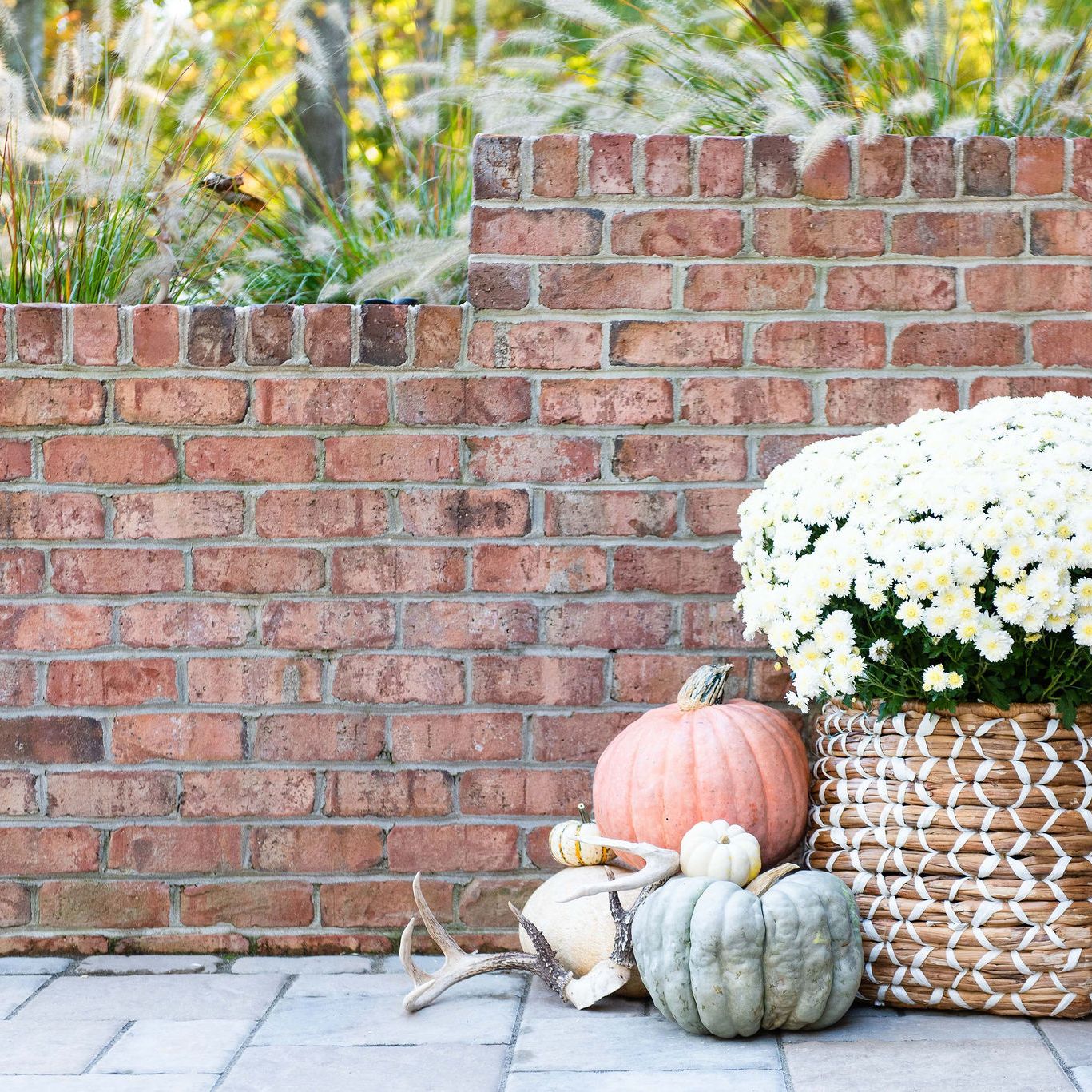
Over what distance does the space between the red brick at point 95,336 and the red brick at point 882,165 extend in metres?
1.42

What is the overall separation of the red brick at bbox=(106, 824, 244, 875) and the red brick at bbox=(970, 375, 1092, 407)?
1610mm

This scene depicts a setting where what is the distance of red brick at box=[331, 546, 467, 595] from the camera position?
2.22 metres

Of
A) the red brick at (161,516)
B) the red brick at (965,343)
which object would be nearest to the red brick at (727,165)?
the red brick at (965,343)

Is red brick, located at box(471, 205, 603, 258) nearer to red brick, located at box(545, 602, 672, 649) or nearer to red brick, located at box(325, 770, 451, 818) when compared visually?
red brick, located at box(545, 602, 672, 649)

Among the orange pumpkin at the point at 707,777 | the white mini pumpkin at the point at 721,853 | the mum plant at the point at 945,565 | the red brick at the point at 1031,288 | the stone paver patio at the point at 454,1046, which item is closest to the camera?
the stone paver patio at the point at 454,1046

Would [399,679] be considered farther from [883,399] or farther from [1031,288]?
[1031,288]

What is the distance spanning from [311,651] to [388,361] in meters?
0.57

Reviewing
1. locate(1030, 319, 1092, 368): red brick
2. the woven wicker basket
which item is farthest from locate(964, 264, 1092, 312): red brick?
the woven wicker basket

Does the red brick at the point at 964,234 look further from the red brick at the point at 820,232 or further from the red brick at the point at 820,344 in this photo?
the red brick at the point at 820,344

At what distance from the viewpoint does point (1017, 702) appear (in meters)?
1.83

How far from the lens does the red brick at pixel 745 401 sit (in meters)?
2.21

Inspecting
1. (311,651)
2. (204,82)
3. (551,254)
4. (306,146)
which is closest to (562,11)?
(551,254)

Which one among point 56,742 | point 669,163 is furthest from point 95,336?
point 669,163

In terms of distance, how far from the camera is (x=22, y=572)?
223cm
